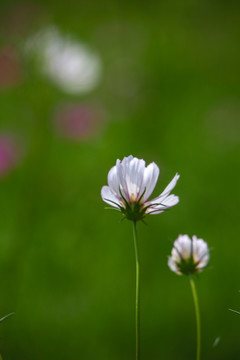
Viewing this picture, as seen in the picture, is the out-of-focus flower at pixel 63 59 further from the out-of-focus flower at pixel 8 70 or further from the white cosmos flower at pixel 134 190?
the white cosmos flower at pixel 134 190

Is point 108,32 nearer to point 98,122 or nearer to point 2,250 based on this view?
point 98,122

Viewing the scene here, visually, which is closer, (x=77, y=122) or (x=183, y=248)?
(x=183, y=248)

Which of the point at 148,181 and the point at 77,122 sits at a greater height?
the point at 77,122

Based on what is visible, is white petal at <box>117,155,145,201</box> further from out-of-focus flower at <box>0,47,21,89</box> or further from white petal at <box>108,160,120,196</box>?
out-of-focus flower at <box>0,47,21,89</box>

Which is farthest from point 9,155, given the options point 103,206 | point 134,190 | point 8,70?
point 134,190

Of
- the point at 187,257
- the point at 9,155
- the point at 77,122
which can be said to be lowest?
the point at 187,257

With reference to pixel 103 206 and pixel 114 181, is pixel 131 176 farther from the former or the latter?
pixel 103 206

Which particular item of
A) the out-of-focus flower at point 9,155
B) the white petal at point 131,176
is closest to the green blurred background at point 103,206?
the out-of-focus flower at point 9,155
